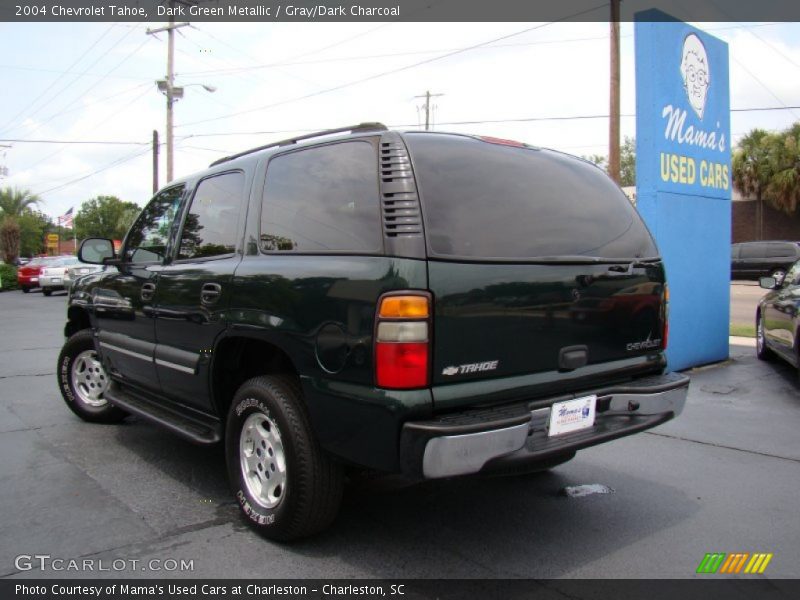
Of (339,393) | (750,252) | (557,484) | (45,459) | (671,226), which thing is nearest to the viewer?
(339,393)

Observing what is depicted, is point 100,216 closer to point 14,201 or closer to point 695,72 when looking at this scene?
point 14,201

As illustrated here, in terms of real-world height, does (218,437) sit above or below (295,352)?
below

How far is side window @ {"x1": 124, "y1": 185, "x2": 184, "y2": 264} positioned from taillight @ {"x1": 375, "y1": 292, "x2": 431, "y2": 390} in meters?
2.32

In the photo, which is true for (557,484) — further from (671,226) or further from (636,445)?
(671,226)

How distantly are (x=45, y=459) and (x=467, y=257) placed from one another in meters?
3.49

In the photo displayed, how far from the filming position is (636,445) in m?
4.98

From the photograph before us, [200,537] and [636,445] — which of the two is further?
[636,445]

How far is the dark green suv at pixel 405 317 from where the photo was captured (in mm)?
2707

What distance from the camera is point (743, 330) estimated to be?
11.5m

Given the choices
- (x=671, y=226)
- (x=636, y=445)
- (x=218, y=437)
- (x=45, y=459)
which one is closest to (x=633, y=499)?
(x=636, y=445)

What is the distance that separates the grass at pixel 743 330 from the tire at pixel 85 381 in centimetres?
966

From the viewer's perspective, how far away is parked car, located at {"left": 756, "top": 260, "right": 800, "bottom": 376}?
6.71 meters

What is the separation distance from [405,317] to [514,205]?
0.89 metres

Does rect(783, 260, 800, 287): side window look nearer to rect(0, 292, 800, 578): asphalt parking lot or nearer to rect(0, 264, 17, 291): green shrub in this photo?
rect(0, 292, 800, 578): asphalt parking lot
